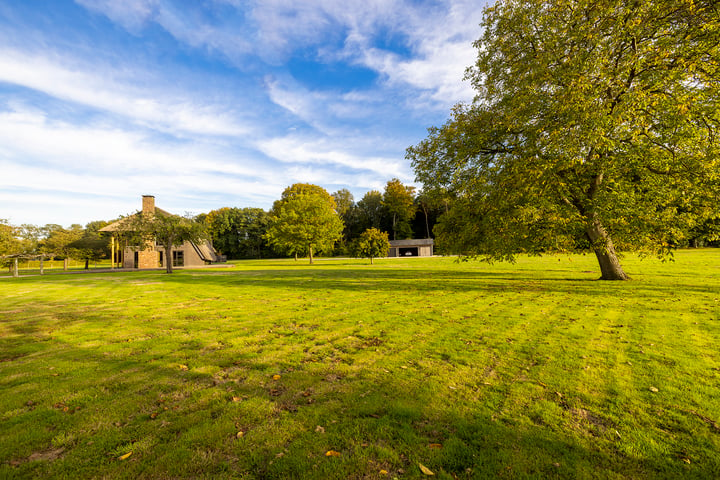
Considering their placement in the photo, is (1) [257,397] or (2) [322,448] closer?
(2) [322,448]

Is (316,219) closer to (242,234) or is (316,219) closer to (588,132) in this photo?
(588,132)

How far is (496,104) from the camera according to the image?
1462 centimetres

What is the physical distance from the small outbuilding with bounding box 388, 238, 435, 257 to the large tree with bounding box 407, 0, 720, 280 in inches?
1760

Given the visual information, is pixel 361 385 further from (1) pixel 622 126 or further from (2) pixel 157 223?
(2) pixel 157 223

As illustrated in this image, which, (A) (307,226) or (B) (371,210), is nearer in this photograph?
(A) (307,226)

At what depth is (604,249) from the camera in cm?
1339

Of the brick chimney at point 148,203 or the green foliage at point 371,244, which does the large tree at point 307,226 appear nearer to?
the green foliage at point 371,244

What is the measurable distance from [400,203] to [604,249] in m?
58.6

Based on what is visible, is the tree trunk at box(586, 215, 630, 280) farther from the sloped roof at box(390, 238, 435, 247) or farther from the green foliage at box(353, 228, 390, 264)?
the sloped roof at box(390, 238, 435, 247)

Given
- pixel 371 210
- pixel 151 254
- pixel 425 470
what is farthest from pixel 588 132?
pixel 371 210

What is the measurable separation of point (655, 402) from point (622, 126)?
38.0 ft

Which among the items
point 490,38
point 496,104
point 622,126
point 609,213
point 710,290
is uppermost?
point 490,38

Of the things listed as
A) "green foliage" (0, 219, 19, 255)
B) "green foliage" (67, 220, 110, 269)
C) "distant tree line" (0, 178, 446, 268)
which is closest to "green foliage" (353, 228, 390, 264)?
"distant tree line" (0, 178, 446, 268)

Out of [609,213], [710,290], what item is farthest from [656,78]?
[710,290]
